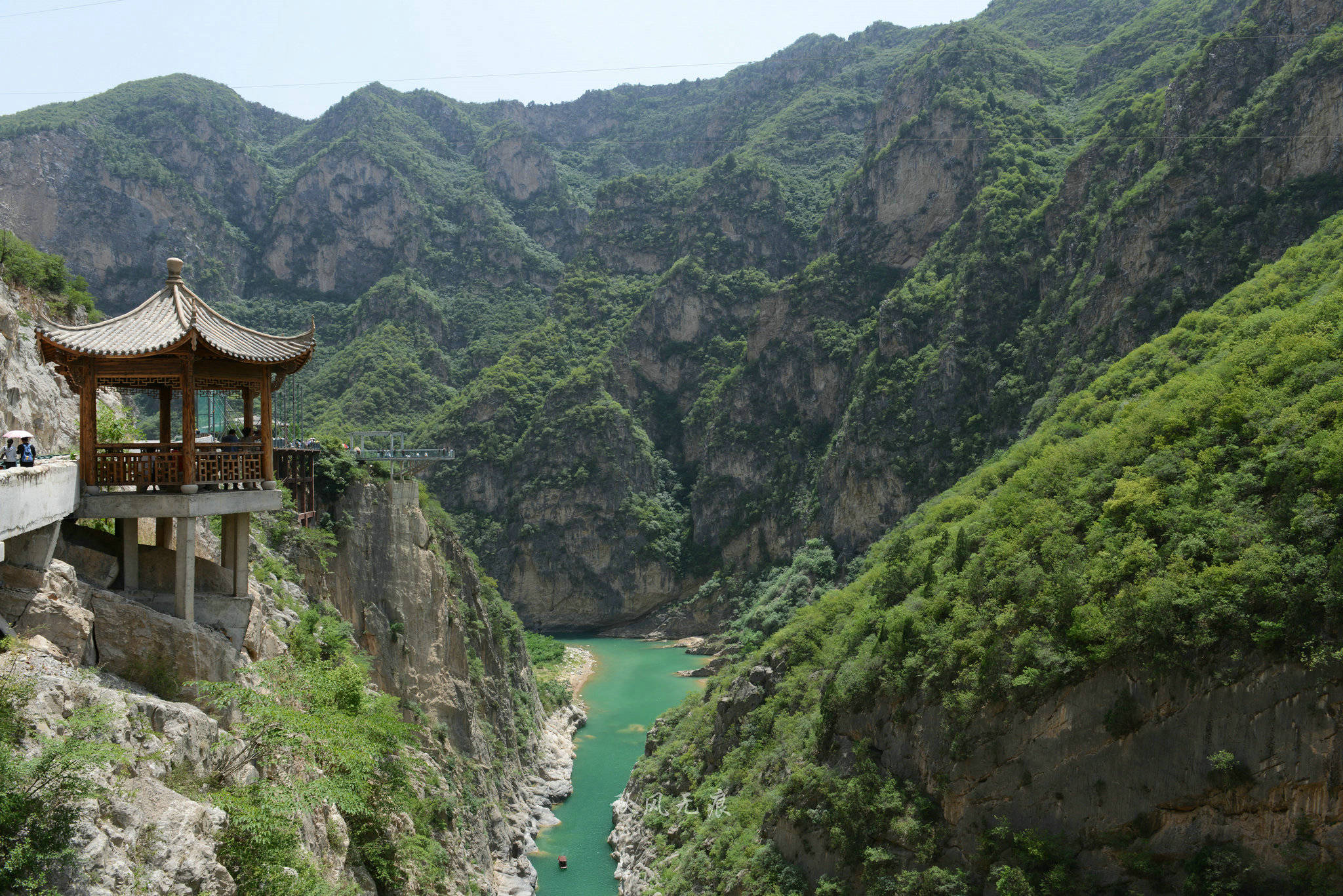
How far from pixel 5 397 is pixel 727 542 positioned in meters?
91.1

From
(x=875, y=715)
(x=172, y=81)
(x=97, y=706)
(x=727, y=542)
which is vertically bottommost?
(x=727, y=542)

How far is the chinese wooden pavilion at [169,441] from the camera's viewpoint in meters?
15.8

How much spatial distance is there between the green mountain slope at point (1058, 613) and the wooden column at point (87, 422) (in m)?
22.4

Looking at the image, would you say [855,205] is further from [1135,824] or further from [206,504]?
[206,504]

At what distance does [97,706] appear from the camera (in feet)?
39.7

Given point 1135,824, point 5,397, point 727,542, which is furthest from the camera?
point 727,542

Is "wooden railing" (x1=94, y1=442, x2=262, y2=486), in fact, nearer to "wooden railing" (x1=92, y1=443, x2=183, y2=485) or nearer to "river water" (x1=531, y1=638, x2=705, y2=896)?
"wooden railing" (x1=92, y1=443, x2=183, y2=485)

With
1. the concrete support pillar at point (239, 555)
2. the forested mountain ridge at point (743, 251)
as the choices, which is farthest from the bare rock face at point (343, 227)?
the concrete support pillar at point (239, 555)

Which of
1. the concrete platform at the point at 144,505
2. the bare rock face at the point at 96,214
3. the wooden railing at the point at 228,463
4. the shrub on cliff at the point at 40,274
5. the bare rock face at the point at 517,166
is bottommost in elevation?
the concrete platform at the point at 144,505

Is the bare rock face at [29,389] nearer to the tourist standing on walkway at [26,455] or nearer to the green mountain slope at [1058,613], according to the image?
the tourist standing on walkway at [26,455]

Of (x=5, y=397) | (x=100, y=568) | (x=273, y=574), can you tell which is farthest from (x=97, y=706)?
(x=273, y=574)

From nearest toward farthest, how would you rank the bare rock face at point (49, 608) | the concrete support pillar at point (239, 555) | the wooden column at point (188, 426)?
the bare rock face at point (49, 608) → the wooden column at point (188, 426) → the concrete support pillar at point (239, 555)

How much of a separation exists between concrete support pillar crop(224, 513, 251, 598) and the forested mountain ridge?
2303 inches

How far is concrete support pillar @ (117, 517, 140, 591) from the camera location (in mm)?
16391
